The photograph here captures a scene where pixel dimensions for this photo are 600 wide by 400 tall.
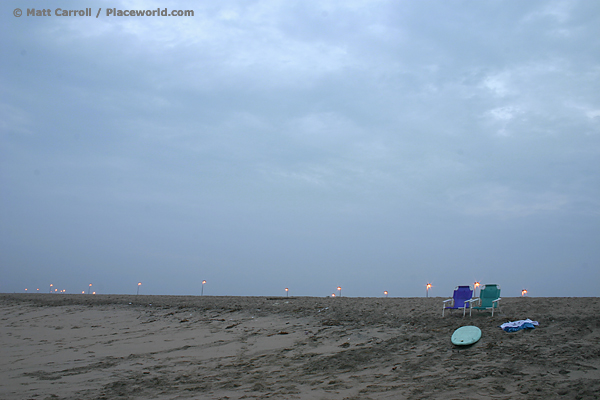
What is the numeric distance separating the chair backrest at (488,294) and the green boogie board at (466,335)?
2.26 meters

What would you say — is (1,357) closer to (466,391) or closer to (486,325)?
(466,391)

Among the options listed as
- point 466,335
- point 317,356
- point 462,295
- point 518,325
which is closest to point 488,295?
point 462,295

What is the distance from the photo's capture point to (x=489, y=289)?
1098 cm

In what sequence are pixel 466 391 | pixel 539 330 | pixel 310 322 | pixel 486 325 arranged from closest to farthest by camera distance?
pixel 466 391 → pixel 539 330 → pixel 486 325 → pixel 310 322

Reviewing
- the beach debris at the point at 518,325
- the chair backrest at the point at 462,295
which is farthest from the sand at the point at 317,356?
the chair backrest at the point at 462,295

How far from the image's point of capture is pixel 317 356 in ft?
28.3

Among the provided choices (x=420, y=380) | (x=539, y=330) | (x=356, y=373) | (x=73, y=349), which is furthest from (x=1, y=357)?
(x=539, y=330)

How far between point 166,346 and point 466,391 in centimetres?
752

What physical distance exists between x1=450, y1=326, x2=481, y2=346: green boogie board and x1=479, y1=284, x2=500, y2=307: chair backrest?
226 centimetres

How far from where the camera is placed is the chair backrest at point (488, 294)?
35.7 feet

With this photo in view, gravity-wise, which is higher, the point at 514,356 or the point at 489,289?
the point at 489,289

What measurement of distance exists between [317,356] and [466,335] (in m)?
3.30

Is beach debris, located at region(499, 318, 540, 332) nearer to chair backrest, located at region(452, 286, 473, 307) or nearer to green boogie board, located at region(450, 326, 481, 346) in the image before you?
green boogie board, located at region(450, 326, 481, 346)

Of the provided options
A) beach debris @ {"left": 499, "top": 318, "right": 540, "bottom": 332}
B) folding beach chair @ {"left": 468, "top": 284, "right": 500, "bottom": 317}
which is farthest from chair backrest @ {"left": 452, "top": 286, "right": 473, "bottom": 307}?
beach debris @ {"left": 499, "top": 318, "right": 540, "bottom": 332}
